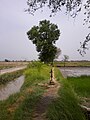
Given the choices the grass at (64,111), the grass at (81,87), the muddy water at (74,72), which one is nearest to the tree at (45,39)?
the muddy water at (74,72)

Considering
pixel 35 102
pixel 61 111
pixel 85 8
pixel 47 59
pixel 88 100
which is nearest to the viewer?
pixel 61 111

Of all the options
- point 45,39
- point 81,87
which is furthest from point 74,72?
point 81,87

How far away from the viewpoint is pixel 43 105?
11.4 metres

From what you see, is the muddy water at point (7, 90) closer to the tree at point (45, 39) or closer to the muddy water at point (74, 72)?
the muddy water at point (74, 72)

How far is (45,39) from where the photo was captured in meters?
73.8

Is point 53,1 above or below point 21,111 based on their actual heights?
above

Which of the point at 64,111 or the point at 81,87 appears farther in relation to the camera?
the point at 81,87

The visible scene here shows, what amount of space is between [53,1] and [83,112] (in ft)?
11.9

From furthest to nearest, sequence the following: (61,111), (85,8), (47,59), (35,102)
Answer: (47,59)
(35,102)
(85,8)
(61,111)

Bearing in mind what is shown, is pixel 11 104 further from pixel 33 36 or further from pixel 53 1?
pixel 33 36

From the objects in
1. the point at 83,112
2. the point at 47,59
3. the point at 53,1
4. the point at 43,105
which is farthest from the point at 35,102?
the point at 47,59

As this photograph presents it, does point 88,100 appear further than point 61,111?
Yes

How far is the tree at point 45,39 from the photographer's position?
71500 millimetres

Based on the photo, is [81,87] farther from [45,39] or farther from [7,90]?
[45,39]
